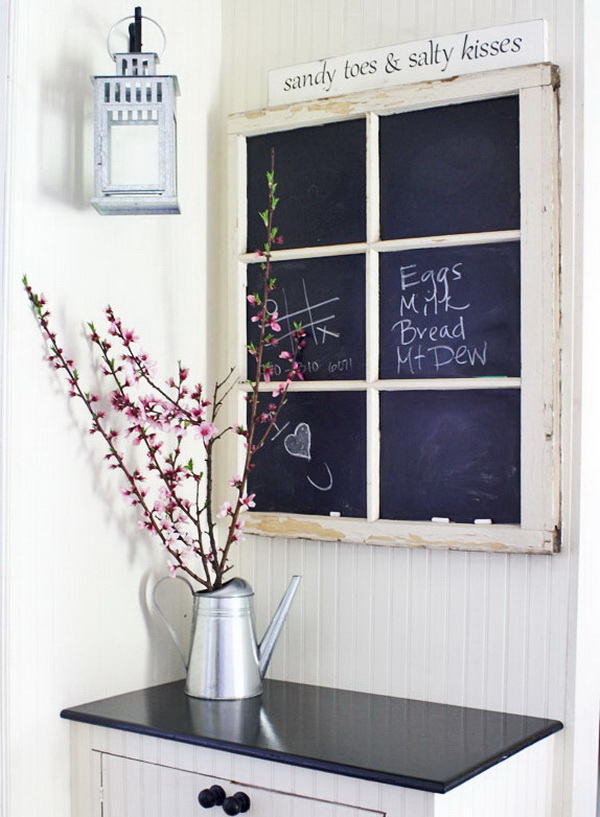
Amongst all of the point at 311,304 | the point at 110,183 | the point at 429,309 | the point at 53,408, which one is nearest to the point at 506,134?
the point at 429,309

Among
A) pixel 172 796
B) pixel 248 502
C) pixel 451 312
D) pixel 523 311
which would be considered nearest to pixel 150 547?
pixel 248 502

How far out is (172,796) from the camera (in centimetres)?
185

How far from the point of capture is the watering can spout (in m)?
2.09

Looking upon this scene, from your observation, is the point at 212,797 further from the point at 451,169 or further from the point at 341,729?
the point at 451,169

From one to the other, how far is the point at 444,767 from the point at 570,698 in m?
0.40

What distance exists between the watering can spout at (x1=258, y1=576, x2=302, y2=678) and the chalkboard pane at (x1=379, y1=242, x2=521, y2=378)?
0.46 m

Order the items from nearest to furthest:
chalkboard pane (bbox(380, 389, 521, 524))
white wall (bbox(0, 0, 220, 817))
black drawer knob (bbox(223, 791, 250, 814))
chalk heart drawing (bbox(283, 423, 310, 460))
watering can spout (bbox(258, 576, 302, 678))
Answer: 1. black drawer knob (bbox(223, 791, 250, 814))
2. white wall (bbox(0, 0, 220, 817))
3. chalkboard pane (bbox(380, 389, 521, 524))
4. watering can spout (bbox(258, 576, 302, 678))
5. chalk heart drawing (bbox(283, 423, 310, 460))

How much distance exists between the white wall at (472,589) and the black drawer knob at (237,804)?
45cm

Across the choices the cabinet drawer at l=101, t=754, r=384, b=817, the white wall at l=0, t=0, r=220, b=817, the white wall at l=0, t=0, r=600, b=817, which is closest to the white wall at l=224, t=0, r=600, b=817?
the white wall at l=0, t=0, r=600, b=817

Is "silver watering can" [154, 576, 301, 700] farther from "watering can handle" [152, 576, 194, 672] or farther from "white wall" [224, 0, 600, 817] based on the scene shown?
"white wall" [224, 0, 600, 817]

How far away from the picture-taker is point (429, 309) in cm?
207

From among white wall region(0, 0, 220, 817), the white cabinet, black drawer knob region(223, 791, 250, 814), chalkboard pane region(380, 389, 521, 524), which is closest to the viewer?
the white cabinet

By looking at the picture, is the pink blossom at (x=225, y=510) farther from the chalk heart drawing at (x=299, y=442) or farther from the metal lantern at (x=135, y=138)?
the metal lantern at (x=135, y=138)

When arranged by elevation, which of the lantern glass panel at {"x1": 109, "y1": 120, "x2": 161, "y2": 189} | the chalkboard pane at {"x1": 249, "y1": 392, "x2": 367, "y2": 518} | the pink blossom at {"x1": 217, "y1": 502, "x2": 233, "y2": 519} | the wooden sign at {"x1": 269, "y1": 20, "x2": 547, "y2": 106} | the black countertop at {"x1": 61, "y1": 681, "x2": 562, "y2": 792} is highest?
the wooden sign at {"x1": 269, "y1": 20, "x2": 547, "y2": 106}
